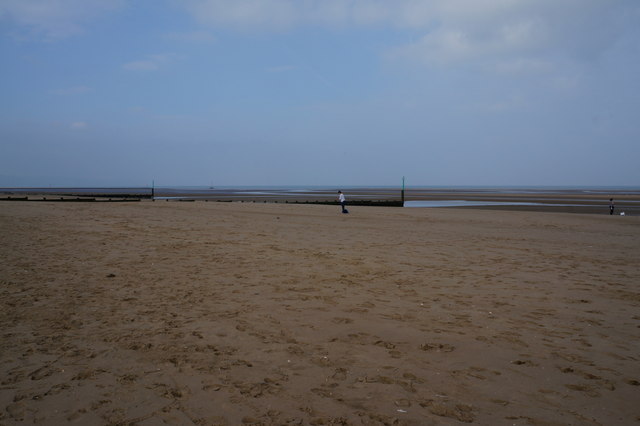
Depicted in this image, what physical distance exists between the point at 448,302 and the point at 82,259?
8.41 m

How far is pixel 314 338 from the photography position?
5.40 metres

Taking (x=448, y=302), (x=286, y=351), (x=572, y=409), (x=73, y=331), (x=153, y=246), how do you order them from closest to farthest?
1. (x=572, y=409)
2. (x=286, y=351)
3. (x=73, y=331)
4. (x=448, y=302)
5. (x=153, y=246)

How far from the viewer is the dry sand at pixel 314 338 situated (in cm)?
379

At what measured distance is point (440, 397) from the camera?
396 centimetres

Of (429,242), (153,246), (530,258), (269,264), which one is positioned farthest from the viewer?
(429,242)

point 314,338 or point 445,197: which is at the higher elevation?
point 445,197

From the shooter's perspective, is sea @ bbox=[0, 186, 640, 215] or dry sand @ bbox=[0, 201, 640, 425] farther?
sea @ bbox=[0, 186, 640, 215]

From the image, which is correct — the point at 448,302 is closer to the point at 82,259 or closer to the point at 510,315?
the point at 510,315

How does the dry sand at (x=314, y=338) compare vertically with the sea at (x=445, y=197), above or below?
below

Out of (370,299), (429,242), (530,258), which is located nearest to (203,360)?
(370,299)

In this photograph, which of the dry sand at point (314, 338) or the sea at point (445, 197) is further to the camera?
the sea at point (445, 197)

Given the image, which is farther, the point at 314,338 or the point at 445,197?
the point at 445,197

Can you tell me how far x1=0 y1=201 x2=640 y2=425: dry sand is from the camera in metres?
3.79

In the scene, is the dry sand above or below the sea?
below
